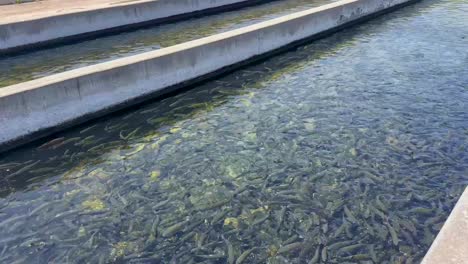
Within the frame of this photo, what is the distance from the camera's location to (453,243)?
419 centimetres

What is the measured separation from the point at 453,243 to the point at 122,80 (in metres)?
8.09

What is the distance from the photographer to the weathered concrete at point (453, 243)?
157 inches

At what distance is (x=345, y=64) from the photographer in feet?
44.0

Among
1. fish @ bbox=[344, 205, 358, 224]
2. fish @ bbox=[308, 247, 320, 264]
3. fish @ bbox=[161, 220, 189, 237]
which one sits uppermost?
fish @ bbox=[161, 220, 189, 237]

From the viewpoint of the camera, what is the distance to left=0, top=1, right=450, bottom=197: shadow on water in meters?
7.94

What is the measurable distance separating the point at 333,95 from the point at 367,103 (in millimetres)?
954

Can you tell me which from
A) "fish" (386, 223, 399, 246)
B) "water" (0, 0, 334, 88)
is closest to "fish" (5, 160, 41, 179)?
"water" (0, 0, 334, 88)

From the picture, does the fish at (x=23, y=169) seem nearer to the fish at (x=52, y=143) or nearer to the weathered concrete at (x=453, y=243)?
the fish at (x=52, y=143)

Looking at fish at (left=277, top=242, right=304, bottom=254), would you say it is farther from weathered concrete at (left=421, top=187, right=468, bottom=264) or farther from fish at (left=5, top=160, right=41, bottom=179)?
fish at (left=5, top=160, right=41, bottom=179)

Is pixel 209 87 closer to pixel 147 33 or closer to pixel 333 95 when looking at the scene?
pixel 333 95

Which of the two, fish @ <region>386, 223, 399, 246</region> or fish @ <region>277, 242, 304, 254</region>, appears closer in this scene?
fish @ <region>277, 242, 304, 254</region>

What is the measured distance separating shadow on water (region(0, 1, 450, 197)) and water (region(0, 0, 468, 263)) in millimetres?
41

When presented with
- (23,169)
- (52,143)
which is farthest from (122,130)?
(23,169)

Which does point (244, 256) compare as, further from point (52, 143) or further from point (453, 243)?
point (52, 143)
